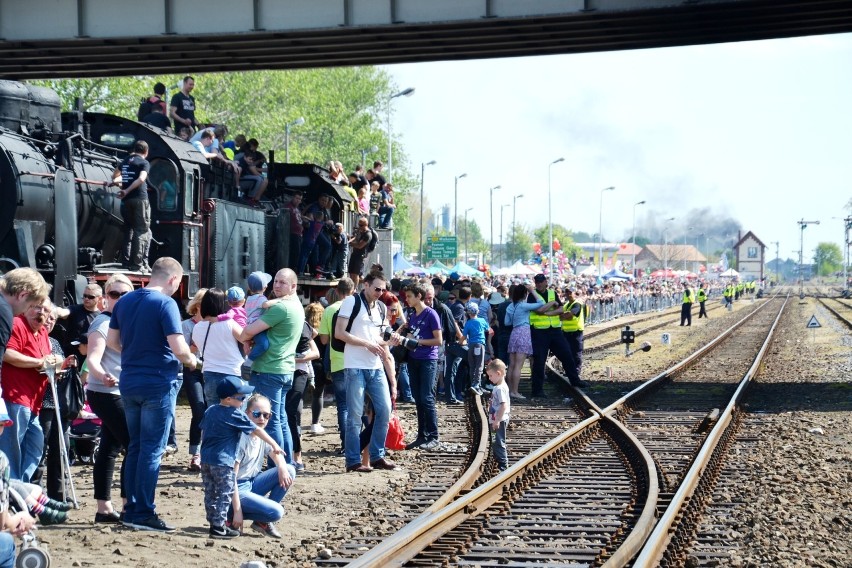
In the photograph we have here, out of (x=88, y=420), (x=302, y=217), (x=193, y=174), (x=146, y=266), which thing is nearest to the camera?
(x=88, y=420)

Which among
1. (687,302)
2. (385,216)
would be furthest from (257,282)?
(687,302)

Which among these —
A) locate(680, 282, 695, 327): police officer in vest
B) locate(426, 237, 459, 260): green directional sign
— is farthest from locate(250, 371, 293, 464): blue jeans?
locate(426, 237, 459, 260): green directional sign

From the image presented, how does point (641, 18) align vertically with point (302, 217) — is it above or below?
above

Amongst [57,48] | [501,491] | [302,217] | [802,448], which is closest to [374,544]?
[501,491]

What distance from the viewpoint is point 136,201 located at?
1570 centimetres

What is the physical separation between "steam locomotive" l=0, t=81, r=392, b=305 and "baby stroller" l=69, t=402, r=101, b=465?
1.89 metres

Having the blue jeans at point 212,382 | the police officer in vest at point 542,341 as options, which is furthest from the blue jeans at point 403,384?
the blue jeans at point 212,382

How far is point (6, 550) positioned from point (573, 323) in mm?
16685

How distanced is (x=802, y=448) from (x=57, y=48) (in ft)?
52.7

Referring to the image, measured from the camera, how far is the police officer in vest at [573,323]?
69.4ft

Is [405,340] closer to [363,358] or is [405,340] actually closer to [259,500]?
[363,358]

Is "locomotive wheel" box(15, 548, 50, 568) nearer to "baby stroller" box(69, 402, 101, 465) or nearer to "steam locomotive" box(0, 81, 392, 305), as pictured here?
"baby stroller" box(69, 402, 101, 465)

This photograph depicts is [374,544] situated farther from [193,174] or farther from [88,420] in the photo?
[193,174]

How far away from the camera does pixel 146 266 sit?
16.1 meters
